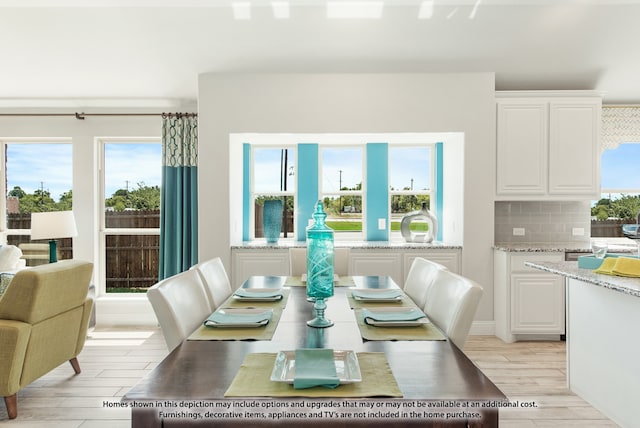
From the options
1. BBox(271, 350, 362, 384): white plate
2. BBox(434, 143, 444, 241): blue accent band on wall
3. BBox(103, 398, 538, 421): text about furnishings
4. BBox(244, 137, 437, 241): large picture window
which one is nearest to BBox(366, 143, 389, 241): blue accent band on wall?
BBox(244, 137, 437, 241): large picture window

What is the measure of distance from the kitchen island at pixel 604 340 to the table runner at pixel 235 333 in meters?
1.61

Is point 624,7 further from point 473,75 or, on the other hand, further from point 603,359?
point 603,359

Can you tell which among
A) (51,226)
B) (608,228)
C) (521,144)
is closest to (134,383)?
(51,226)

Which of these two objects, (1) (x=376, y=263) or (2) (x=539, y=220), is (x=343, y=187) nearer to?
(1) (x=376, y=263)

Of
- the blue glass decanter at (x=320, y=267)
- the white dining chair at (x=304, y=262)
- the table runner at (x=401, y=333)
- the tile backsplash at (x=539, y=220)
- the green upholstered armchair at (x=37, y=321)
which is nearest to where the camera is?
the table runner at (x=401, y=333)

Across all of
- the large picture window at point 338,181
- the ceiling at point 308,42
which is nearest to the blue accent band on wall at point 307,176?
the large picture window at point 338,181

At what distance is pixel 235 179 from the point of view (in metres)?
4.58

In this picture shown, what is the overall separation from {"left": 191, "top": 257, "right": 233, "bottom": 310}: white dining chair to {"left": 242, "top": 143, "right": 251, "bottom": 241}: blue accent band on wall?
2172 millimetres

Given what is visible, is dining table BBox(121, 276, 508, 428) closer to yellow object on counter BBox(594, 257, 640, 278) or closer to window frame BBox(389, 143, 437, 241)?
yellow object on counter BBox(594, 257, 640, 278)

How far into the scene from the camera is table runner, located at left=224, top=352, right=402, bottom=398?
1.15m

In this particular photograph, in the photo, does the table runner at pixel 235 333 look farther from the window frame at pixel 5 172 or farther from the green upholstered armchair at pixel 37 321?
the window frame at pixel 5 172

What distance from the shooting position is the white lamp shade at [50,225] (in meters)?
4.13

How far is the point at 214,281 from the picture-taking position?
103 inches

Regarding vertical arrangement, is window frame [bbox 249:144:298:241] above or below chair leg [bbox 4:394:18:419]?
above
